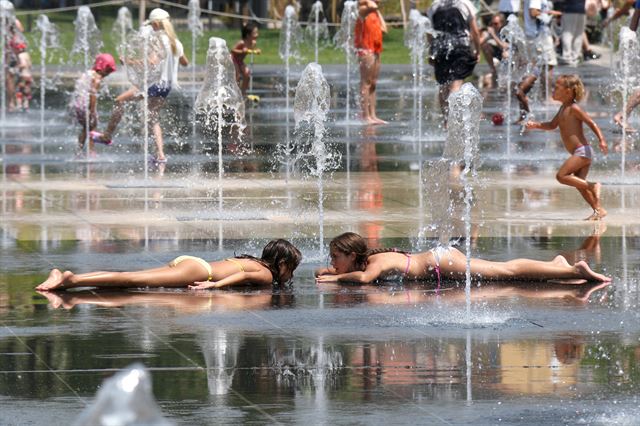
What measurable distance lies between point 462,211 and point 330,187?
2184mm

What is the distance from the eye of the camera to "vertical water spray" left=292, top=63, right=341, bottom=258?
12.3m

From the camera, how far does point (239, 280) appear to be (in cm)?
934

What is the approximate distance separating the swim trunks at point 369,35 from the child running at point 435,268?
1144 cm

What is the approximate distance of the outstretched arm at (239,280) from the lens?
9.32 metres

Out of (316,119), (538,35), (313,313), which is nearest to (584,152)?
(316,119)

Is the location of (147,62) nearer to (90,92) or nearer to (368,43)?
(90,92)

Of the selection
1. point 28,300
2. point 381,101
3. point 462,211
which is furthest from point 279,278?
point 381,101

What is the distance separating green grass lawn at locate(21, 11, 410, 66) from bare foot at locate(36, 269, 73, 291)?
2192cm

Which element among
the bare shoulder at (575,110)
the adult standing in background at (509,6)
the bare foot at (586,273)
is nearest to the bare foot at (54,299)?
the bare foot at (586,273)

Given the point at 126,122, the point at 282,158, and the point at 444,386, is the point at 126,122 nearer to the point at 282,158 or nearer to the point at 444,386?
the point at 282,158

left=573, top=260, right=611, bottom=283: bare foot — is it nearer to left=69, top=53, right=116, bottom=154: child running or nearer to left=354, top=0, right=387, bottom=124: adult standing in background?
left=69, top=53, right=116, bottom=154: child running

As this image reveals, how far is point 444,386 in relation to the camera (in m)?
6.88

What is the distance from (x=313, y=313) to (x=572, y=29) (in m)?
21.7

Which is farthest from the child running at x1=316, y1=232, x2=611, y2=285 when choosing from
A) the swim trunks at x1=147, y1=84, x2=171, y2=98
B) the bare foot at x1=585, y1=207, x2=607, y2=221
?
the swim trunks at x1=147, y1=84, x2=171, y2=98
